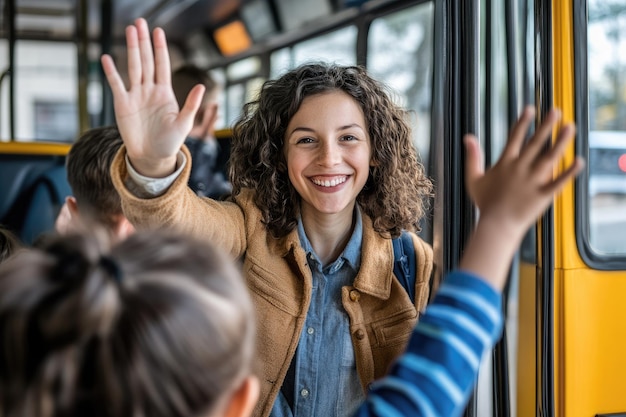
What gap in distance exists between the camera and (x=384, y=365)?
69.1 inches

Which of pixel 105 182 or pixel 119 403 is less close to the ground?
pixel 105 182

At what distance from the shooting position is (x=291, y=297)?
1763 millimetres

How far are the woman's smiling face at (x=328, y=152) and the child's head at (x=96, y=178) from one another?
61 centimetres

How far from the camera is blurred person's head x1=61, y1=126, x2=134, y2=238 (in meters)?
2.21

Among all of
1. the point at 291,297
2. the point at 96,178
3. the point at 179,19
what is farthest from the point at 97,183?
the point at 179,19

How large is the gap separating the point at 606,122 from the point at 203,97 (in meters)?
2.47

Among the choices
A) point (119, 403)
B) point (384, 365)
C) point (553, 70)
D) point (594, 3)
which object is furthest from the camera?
point (594, 3)

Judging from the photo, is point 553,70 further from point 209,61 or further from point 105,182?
point 209,61

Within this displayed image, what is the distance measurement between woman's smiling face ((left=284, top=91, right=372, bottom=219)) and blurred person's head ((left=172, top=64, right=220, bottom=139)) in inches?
76.5

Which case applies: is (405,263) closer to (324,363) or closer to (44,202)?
(324,363)

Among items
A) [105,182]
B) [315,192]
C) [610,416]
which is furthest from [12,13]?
[610,416]

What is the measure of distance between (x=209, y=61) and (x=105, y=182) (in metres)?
4.53

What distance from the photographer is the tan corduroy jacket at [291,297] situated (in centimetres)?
173

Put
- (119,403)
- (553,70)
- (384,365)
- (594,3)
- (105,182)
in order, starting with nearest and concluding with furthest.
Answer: (119,403) → (384,365) → (553,70) → (594,3) → (105,182)
